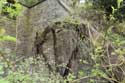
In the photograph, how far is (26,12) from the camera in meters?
8.10

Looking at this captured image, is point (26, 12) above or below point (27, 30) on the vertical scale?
above

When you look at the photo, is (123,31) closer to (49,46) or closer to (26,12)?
(49,46)

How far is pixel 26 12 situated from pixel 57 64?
232 cm

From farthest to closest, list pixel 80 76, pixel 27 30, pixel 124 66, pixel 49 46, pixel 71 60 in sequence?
pixel 27 30 < pixel 49 46 < pixel 71 60 < pixel 80 76 < pixel 124 66

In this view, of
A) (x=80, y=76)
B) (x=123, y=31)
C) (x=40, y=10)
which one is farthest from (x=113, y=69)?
(x=40, y=10)

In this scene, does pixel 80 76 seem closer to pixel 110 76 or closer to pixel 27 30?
pixel 110 76

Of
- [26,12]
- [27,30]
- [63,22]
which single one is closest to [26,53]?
[27,30]

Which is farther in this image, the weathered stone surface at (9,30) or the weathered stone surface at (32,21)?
the weathered stone surface at (32,21)

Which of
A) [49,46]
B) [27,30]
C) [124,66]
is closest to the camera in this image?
[124,66]

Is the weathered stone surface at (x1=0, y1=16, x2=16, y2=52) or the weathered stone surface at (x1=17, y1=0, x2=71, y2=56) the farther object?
the weathered stone surface at (x1=17, y1=0, x2=71, y2=56)

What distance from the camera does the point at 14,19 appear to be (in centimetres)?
850

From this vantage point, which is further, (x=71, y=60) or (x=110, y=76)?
(x=71, y=60)

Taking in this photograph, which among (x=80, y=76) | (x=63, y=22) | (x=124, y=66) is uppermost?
(x=63, y=22)

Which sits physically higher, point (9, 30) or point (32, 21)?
point (32, 21)
